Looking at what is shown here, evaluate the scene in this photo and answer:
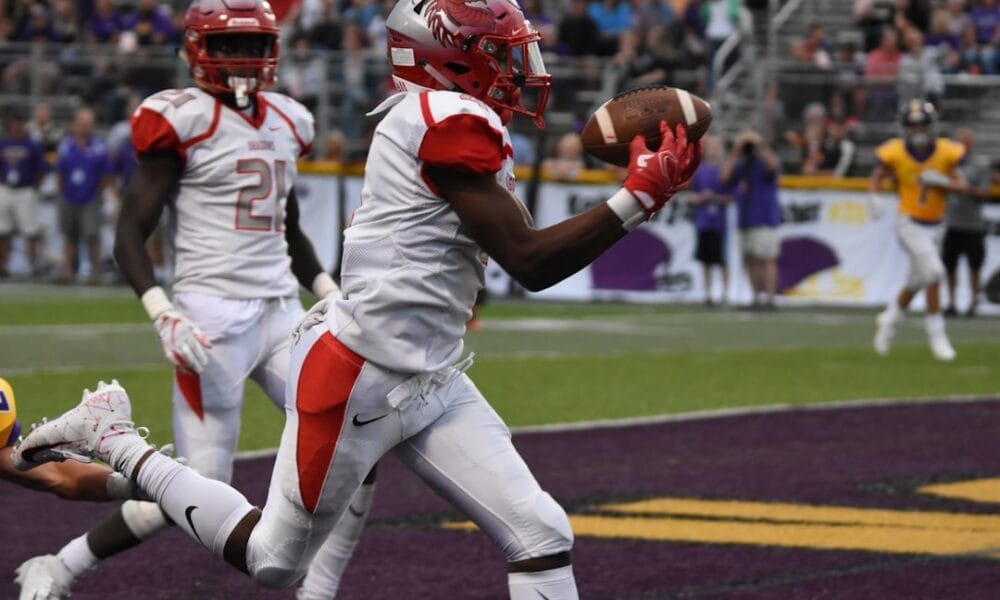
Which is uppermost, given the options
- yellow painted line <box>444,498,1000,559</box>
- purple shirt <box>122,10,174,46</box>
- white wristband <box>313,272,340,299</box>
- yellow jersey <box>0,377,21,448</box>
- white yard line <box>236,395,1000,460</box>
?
white wristband <box>313,272,340,299</box>

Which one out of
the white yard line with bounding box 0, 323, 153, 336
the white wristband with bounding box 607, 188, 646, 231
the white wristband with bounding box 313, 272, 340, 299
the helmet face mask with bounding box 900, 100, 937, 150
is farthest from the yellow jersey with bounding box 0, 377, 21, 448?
the helmet face mask with bounding box 900, 100, 937, 150

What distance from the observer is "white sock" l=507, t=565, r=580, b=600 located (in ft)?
13.1

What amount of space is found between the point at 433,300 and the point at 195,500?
2.89 feet

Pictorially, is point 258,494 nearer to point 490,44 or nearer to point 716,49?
point 490,44

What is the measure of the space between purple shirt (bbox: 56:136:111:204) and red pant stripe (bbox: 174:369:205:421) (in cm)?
1397

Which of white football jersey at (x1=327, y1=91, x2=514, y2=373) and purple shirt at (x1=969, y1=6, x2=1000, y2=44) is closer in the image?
white football jersey at (x1=327, y1=91, x2=514, y2=373)

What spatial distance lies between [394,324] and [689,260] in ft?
46.5

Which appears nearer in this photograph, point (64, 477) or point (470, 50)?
point (470, 50)

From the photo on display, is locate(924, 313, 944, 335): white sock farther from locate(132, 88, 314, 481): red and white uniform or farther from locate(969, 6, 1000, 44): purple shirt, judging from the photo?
locate(132, 88, 314, 481): red and white uniform

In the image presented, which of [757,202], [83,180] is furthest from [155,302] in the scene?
[83,180]

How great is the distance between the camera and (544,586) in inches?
157

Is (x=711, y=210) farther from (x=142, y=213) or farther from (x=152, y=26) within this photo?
(x=142, y=213)

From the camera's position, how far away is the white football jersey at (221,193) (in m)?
5.54

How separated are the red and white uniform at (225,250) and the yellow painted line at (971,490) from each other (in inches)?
118
